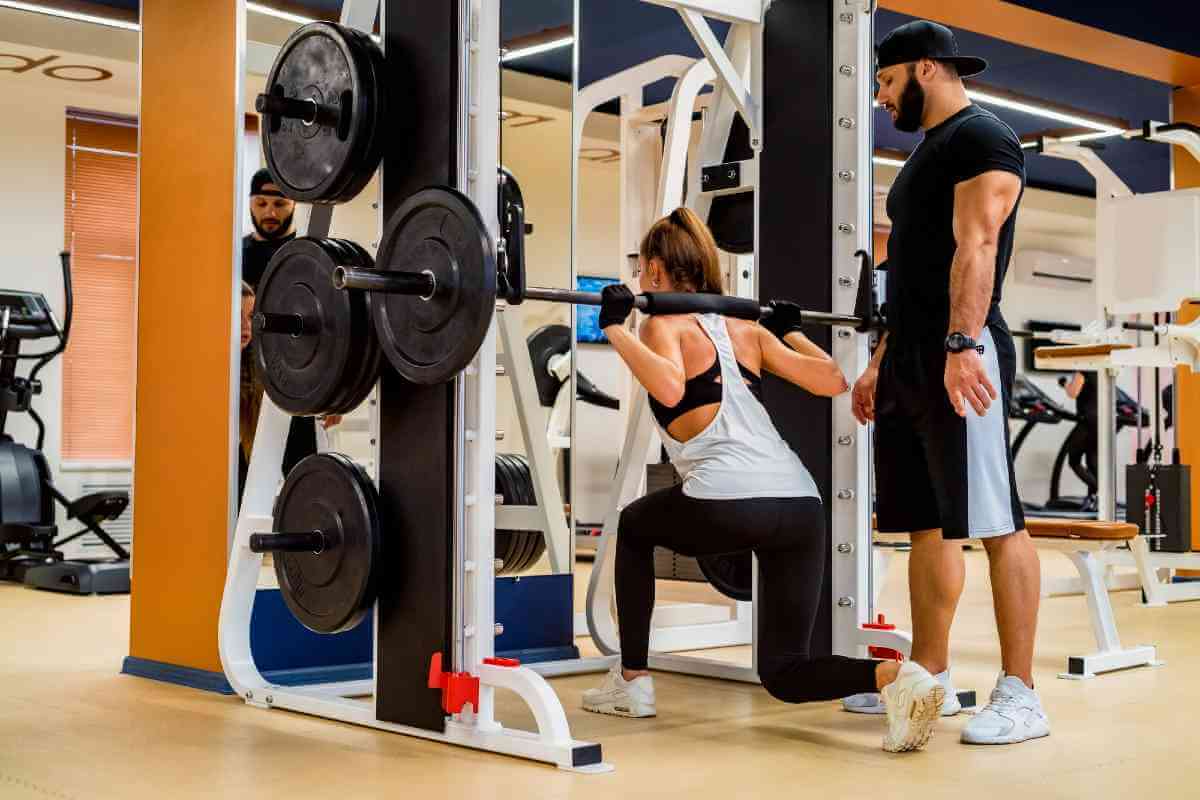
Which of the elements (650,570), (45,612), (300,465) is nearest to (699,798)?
(650,570)

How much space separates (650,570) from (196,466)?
1.43m

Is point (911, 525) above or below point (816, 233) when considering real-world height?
below

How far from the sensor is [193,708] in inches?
143

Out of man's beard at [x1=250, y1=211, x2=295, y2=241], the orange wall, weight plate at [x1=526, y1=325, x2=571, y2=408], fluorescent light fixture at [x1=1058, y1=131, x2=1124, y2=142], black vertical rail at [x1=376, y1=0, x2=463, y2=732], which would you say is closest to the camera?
black vertical rail at [x1=376, y1=0, x2=463, y2=732]

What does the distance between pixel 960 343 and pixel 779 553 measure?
625mm

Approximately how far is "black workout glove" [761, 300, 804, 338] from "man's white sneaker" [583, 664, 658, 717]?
3.06 ft

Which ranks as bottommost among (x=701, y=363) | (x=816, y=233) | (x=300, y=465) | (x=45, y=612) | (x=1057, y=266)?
(x=45, y=612)

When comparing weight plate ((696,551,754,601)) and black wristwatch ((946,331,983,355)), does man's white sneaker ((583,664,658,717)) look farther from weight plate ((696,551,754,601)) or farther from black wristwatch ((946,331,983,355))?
black wristwatch ((946,331,983,355))

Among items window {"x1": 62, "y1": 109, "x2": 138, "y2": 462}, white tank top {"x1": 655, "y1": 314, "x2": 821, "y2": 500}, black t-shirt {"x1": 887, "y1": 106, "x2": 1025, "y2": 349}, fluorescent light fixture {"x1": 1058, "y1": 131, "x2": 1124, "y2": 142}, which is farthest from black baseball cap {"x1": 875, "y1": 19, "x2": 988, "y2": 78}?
fluorescent light fixture {"x1": 1058, "y1": 131, "x2": 1124, "y2": 142}

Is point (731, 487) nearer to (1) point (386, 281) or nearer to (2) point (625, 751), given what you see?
(2) point (625, 751)

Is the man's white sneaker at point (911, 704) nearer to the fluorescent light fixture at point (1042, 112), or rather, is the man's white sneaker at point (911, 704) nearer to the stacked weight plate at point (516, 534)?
the stacked weight plate at point (516, 534)

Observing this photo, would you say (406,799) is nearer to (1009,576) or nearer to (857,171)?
(1009,576)

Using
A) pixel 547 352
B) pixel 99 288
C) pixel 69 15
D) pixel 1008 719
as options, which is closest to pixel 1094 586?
pixel 1008 719

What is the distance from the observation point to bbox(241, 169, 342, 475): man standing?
4.04m
